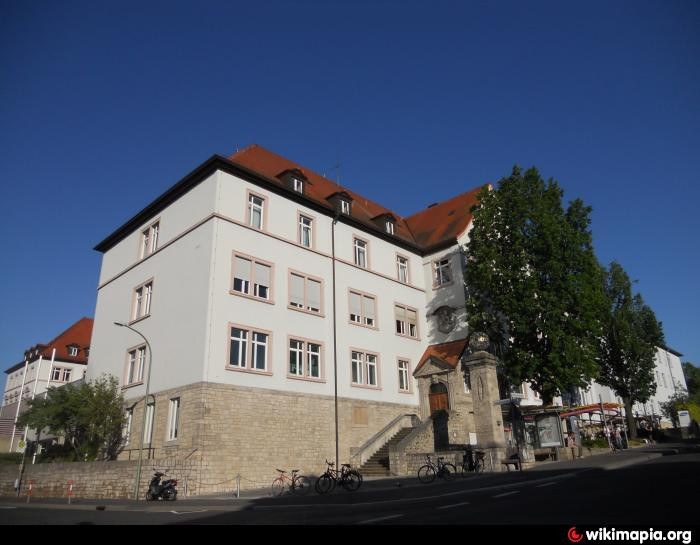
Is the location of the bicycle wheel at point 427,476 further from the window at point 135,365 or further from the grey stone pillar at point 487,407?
the window at point 135,365

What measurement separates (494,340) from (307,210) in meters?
12.7

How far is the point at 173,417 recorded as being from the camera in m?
21.3

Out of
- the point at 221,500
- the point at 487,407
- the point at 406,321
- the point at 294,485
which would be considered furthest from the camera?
the point at 406,321

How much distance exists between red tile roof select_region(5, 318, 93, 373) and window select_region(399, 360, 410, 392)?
41088 mm

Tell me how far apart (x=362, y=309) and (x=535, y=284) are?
9519mm

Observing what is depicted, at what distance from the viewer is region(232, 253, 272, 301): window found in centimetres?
2297

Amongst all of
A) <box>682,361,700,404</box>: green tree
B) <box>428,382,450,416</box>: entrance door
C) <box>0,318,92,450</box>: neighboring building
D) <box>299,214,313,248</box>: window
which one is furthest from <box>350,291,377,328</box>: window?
<box>682,361,700,404</box>: green tree

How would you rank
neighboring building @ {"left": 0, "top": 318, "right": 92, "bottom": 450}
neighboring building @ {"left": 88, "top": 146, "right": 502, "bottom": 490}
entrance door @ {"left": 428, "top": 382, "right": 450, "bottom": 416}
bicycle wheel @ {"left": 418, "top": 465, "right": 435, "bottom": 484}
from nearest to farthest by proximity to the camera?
bicycle wheel @ {"left": 418, "top": 465, "right": 435, "bottom": 484} < neighboring building @ {"left": 88, "top": 146, "right": 502, "bottom": 490} < entrance door @ {"left": 428, "top": 382, "right": 450, "bottom": 416} < neighboring building @ {"left": 0, "top": 318, "right": 92, "bottom": 450}

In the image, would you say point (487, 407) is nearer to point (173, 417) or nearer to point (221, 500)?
point (221, 500)

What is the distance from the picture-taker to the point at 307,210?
2750 cm

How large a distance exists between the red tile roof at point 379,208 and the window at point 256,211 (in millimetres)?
1408

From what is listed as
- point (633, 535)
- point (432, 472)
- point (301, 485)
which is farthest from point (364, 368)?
point (633, 535)

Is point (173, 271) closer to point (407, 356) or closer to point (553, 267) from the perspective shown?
point (407, 356)

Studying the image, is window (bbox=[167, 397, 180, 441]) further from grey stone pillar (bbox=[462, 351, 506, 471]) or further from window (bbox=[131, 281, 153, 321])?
grey stone pillar (bbox=[462, 351, 506, 471])
